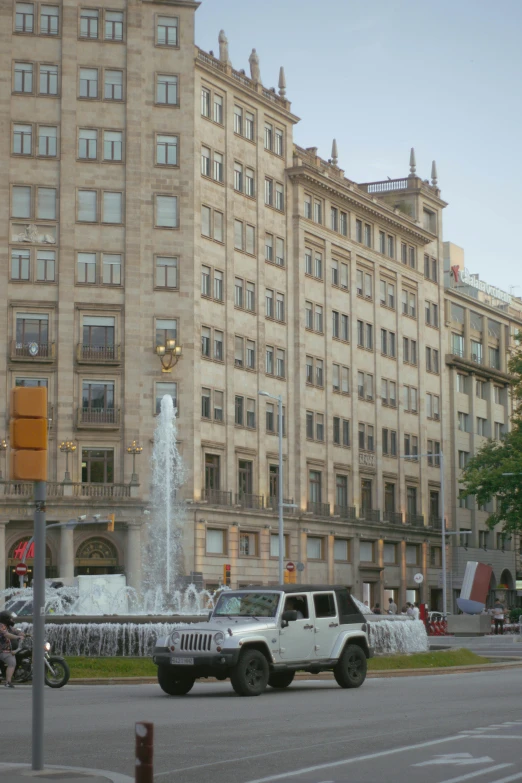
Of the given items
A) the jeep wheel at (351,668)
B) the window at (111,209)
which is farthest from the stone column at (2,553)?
the jeep wheel at (351,668)

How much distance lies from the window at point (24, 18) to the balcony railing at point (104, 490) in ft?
76.6

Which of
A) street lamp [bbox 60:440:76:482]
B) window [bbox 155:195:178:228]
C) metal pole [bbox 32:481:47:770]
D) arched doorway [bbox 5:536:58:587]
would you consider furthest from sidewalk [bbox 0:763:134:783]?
window [bbox 155:195:178:228]

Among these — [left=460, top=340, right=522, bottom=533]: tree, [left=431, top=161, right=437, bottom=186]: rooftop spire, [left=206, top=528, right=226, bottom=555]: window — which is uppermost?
[left=431, top=161, right=437, bottom=186]: rooftop spire

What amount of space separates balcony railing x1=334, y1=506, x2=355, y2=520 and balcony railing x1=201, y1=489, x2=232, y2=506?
41.0ft

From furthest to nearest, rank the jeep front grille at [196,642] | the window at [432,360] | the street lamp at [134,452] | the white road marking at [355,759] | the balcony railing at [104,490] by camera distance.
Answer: the window at [432,360] < the street lamp at [134,452] < the balcony railing at [104,490] < the jeep front grille at [196,642] < the white road marking at [355,759]

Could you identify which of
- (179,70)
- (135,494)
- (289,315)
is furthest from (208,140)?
(135,494)

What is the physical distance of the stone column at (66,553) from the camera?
66875 mm

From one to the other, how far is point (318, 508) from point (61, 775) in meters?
70.2

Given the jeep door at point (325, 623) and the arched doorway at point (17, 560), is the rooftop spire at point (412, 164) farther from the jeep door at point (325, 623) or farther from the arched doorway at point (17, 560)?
the jeep door at point (325, 623)

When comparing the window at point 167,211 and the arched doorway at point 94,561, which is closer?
the arched doorway at point 94,561

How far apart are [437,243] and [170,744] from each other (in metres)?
89.2

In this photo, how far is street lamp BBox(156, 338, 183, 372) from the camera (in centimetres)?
7031

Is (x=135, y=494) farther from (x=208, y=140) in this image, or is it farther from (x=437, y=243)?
(x=437, y=243)

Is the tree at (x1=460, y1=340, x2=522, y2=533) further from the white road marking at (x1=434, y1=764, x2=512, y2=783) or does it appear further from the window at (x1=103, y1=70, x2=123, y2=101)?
the white road marking at (x1=434, y1=764, x2=512, y2=783)
